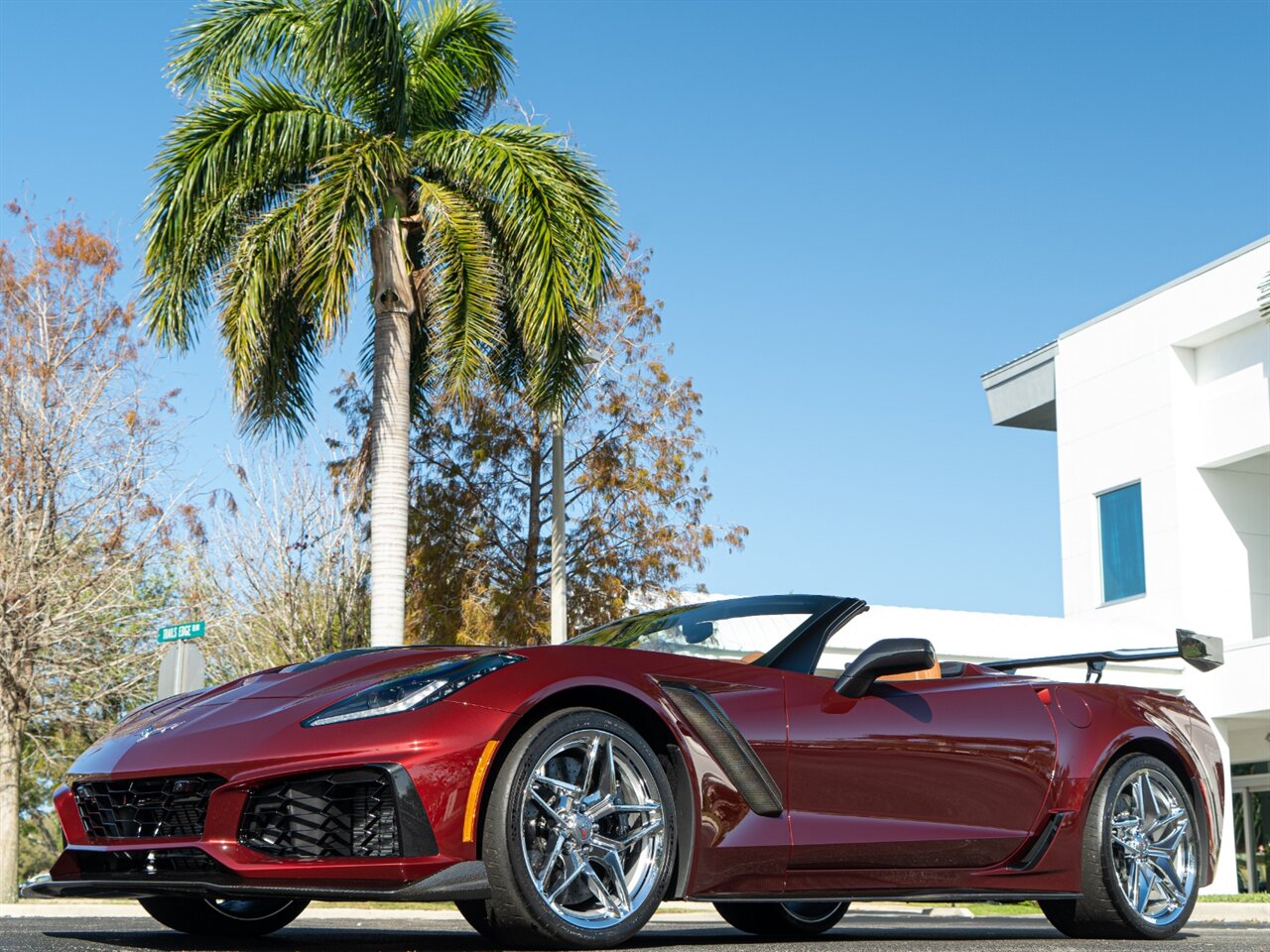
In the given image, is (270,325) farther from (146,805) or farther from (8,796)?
(146,805)

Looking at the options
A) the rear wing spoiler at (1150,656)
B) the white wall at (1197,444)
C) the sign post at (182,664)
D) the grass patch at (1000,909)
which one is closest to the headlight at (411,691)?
the rear wing spoiler at (1150,656)

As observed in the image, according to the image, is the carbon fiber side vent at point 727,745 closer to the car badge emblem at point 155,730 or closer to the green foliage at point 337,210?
the car badge emblem at point 155,730

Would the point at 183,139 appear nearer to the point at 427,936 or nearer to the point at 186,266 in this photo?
the point at 186,266

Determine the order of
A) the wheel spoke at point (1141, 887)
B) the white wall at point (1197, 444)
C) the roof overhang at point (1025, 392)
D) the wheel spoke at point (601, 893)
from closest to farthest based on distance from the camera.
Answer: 1. the wheel spoke at point (601, 893)
2. the wheel spoke at point (1141, 887)
3. the white wall at point (1197, 444)
4. the roof overhang at point (1025, 392)

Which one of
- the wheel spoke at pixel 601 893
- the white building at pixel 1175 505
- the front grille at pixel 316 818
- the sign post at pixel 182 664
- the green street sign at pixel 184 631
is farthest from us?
the white building at pixel 1175 505

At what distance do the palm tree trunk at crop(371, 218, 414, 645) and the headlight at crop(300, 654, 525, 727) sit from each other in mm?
10123

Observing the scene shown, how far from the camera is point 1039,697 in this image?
20.0 feet

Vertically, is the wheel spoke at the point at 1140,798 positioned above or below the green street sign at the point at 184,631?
below

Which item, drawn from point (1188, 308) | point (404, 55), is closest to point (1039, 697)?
point (404, 55)

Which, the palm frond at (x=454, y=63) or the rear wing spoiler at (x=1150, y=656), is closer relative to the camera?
the rear wing spoiler at (x=1150, y=656)

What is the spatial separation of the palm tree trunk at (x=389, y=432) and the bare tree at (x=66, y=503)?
4.88m

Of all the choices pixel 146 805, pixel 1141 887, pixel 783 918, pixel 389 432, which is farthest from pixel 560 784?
pixel 389 432

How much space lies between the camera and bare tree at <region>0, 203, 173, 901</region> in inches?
720

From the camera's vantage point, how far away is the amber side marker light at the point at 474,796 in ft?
14.4
